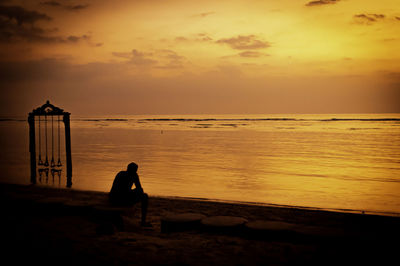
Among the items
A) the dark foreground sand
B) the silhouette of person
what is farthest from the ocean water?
the silhouette of person

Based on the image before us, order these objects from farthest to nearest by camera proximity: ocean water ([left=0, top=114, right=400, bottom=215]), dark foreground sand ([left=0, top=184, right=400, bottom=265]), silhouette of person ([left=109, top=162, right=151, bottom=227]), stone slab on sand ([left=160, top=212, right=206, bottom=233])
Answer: ocean water ([left=0, top=114, right=400, bottom=215])
silhouette of person ([left=109, top=162, right=151, bottom=227])
stone slab on sand ([left=160, top=212, right=206, bottom=233])
dark foreground sand ([left=0, top=184, right=400, bottom=265])

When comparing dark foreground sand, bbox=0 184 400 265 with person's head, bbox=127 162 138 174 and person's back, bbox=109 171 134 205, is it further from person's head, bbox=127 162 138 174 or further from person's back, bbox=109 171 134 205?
person's head, bbox=127 162 138 174

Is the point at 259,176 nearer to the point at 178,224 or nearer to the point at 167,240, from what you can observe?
the point at 178,224

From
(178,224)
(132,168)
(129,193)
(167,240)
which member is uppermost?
(132,168)

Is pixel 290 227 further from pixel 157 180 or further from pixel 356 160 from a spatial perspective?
pixel 356 160

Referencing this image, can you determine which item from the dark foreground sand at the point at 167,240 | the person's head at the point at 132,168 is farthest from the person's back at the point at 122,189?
the dark foreground sand at the point at 167,240

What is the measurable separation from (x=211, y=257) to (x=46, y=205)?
4883 mm

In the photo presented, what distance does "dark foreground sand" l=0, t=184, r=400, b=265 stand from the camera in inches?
223

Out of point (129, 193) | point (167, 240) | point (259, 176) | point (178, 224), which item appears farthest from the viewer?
point (259, 176)

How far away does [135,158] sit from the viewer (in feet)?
71.6

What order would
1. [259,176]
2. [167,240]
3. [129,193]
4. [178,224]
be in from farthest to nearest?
1. [259,176]
2. [129,193]
3. [178,224]
4. [167,240]

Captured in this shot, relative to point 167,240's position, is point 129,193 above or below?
above

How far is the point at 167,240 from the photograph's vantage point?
6.70 metres

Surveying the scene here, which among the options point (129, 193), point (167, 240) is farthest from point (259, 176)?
point (167, 240)
